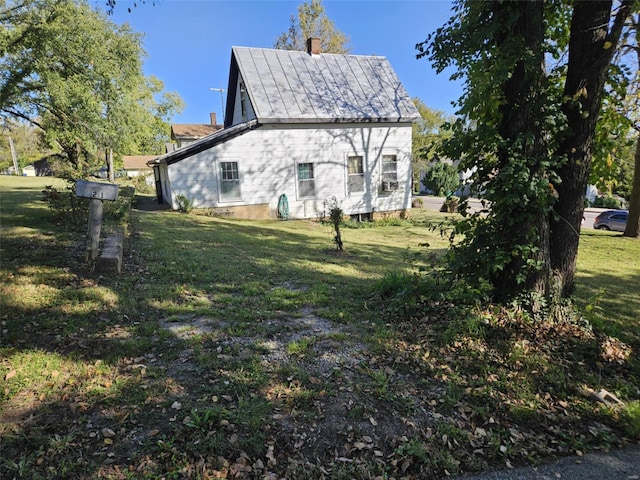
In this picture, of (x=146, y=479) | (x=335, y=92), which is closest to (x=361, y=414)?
(x=146, y=479)

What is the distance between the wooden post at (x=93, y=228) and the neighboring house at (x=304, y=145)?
8.66 m

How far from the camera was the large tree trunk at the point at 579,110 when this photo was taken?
3.79 metres

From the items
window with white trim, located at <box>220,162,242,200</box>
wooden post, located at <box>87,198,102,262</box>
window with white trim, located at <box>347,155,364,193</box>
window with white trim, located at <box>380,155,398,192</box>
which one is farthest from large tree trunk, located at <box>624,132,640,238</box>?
wooden post, located at <box>87,198,102,262</box>

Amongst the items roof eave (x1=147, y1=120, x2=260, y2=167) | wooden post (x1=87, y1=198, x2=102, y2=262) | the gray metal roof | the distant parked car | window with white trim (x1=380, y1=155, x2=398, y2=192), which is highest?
the gray metal roof

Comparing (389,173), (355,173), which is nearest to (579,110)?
(355,173)

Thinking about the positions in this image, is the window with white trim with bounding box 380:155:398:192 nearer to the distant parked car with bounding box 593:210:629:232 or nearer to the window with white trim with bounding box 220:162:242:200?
the window with white trim with bounding box 220:162:242:200

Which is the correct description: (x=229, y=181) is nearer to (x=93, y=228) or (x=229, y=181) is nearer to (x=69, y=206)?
(x=69, y=206)

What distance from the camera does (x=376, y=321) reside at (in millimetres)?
4559

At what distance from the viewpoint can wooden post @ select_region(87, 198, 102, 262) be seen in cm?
550

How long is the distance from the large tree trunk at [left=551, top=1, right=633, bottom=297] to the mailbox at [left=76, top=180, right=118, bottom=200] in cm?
596

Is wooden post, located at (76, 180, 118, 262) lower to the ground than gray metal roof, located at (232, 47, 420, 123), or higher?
lower

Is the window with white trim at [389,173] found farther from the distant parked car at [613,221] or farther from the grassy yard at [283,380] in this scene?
the grassy yard at [283,380]

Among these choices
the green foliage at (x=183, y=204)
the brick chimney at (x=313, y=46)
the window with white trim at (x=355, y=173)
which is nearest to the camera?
the green foliage at (x=183, y=204)

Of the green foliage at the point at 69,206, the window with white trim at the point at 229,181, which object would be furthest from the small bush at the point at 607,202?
the green foliage at the point at 69,206
